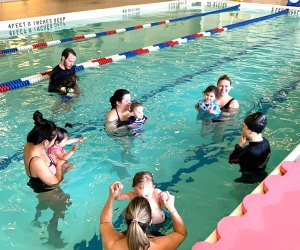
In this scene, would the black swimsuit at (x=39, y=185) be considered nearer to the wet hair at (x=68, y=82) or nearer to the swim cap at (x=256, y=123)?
the swim cap at (x=256, y=123)

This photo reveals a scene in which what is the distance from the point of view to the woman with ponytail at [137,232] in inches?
67.6

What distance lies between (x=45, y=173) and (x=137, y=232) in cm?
137

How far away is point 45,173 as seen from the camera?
281 cm

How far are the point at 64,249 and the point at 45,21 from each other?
32.0 ft

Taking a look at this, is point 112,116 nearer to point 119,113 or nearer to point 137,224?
point 119,113

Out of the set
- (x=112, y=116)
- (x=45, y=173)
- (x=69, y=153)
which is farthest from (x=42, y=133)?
(x=112, y=116)

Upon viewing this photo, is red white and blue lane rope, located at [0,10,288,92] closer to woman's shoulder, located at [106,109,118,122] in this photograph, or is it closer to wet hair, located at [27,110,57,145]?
woman's shoulder, located at [106,109,118,122]

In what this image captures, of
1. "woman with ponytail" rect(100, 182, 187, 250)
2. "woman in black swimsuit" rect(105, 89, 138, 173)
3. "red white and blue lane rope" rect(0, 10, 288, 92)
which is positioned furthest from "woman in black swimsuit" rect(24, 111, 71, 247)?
"red white and blue lane rope" rect(0, 10, 288, 92)

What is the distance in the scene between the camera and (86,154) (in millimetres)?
3918

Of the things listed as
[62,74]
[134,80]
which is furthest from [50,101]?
[134,80]

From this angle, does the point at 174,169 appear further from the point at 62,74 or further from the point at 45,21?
the point at 45,21

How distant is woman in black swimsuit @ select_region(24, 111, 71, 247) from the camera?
273 cm

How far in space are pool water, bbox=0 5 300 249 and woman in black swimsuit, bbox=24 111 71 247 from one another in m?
0.05

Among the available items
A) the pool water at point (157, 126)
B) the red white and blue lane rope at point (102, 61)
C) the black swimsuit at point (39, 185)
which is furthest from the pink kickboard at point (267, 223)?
the red white and blue lane rope at point (102, 61)
